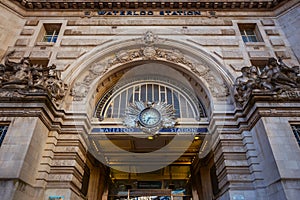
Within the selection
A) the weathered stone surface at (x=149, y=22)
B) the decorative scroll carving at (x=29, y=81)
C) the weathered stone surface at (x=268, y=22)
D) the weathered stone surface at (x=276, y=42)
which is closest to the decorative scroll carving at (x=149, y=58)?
the decorative scroll carving at (x=29, y=81)

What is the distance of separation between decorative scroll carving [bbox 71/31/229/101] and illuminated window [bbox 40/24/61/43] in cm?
522

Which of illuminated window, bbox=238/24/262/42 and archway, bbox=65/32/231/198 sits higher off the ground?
illuminated window, bbox=238/24/262/42

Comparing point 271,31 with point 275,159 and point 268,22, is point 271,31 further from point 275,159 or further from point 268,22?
point 275,159

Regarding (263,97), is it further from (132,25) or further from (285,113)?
(132,25)

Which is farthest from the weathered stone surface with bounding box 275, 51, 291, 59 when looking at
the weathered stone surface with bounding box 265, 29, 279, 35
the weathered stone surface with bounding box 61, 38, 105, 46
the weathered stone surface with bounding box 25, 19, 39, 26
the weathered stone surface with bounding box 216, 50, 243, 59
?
the weathered stone surface with bounding box 25, 19, 39, 26

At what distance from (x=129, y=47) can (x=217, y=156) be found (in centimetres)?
943

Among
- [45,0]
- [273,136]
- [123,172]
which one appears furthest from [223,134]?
[45,0]

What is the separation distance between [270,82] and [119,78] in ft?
30.9

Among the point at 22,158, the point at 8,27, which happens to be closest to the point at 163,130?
the point at 22,158

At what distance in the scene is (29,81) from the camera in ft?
37.6

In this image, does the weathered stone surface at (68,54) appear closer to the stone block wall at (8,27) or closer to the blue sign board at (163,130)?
the stone block wall at (8,27)

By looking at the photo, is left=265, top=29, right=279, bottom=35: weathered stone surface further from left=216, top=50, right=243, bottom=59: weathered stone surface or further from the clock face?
the clock face

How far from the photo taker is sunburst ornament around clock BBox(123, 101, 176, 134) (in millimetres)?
12820

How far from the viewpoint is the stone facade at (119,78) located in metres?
9.73
